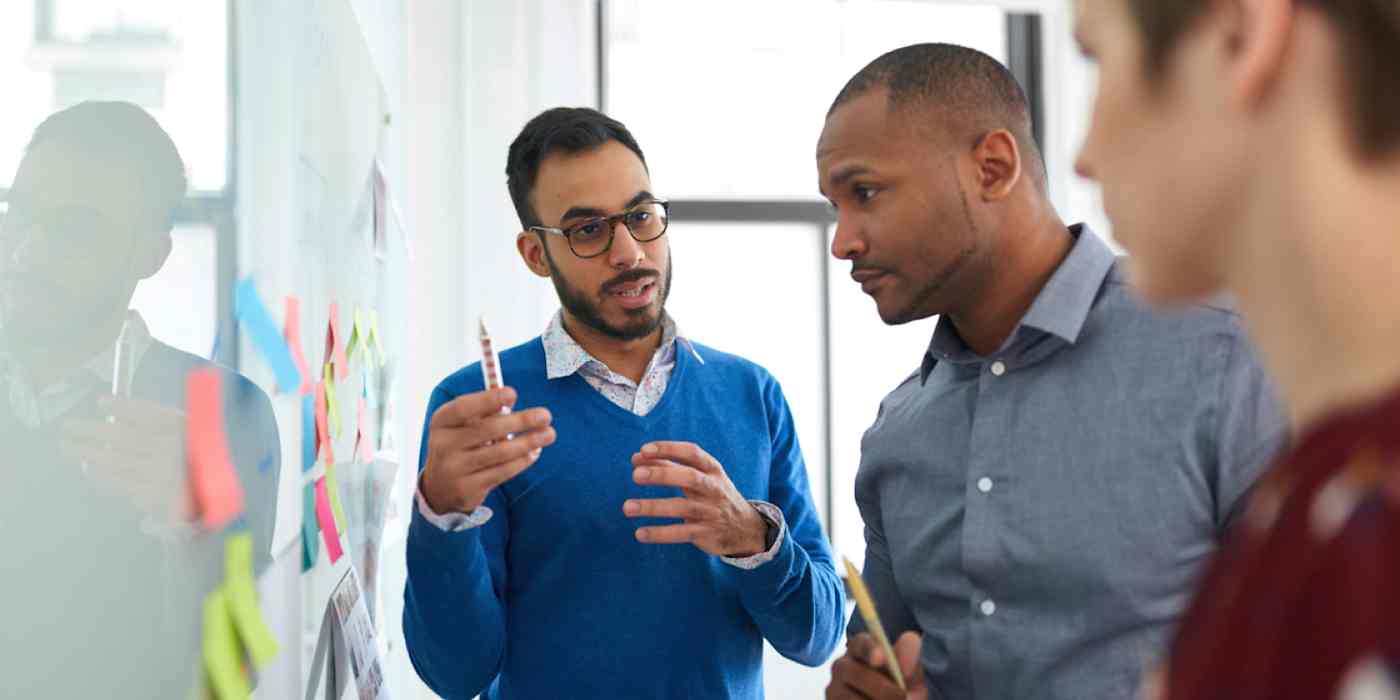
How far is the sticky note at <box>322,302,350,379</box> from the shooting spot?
1.42 metres

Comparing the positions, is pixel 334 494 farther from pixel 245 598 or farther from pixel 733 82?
pixel 733 82

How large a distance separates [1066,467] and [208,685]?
0.78 m

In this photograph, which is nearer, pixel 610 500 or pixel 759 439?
pixel 610 500

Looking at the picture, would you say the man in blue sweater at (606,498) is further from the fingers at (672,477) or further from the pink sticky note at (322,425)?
the pink sticky note at (322,425)

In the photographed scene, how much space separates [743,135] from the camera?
3.90 meters

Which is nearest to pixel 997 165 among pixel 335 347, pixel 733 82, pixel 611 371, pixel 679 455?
pixel 679 455

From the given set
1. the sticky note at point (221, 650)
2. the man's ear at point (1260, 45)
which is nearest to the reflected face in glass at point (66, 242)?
the sticky note at point (221, 650)

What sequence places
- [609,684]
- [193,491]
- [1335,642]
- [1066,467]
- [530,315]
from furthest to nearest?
[530,315]
[609,684]
[1066,467]
[193,491]
[1335,642]

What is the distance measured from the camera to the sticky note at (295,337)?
1.12 metres

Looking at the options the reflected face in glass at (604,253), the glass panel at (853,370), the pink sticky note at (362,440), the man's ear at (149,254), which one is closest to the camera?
the man's ear at (149,254)

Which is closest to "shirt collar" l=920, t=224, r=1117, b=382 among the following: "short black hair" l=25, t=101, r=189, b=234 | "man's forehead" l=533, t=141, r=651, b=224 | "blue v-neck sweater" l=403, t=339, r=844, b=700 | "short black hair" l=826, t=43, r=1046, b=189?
"short black hair" l=826, t=43, r=1046, b=189

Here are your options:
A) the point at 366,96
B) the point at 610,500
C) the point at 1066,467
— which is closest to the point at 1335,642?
the point at 1066,467

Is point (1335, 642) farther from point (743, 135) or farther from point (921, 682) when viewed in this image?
point (743, 135)

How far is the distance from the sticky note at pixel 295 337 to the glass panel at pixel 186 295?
0.28 meters
